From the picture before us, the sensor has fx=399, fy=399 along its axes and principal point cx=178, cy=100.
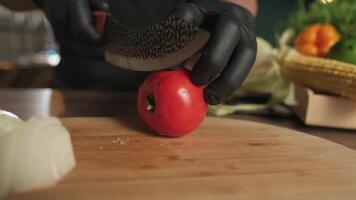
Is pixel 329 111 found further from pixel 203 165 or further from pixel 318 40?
pixel 203 165

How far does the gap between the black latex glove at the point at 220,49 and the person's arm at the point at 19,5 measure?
522mm

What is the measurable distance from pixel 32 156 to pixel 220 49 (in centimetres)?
31

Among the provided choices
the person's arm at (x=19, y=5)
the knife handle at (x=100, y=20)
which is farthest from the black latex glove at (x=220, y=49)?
the person's arm at (x=19, y=5)

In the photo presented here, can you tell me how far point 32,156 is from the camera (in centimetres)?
52

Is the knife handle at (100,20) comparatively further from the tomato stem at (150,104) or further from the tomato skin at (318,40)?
the tomato skin at (318,40)

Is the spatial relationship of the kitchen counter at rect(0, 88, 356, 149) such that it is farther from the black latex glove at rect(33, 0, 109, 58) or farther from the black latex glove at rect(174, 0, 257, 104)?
the black latex glove at rect(174, 0, 257, 104)

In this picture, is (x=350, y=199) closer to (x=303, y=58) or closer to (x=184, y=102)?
(x=184, y=102)

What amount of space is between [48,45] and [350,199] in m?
1.52

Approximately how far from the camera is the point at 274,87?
114cm

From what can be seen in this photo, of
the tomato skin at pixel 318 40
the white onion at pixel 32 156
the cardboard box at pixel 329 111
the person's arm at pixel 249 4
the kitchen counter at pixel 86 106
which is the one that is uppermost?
the person's arm at pixel 249 4

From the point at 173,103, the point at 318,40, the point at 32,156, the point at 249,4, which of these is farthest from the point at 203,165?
the point at 318,40

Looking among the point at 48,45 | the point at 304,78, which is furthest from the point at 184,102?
the point at 48,45

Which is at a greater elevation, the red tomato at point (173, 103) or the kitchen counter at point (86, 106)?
the red tomato at point (173, 103)

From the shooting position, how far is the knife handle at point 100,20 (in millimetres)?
823
